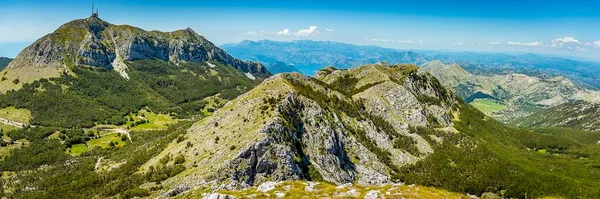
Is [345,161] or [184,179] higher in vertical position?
[184,179]

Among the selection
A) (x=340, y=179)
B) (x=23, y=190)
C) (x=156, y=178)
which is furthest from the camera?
(x=23, y=190)

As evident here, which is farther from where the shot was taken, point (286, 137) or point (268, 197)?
point (286, 137)

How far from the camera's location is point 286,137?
524 feet

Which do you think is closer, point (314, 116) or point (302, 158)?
point (302, 158)

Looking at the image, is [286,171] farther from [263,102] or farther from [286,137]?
[263,102]

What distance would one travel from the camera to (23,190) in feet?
611

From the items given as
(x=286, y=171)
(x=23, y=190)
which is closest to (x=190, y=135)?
(x=286, y=171)

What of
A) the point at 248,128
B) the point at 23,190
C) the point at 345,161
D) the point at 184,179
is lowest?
the point at 23,190

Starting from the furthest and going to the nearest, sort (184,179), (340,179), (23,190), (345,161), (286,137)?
(345,161) < (23,190) < (340,179) < (286,137) < (184,179)

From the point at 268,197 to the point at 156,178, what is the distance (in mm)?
76582

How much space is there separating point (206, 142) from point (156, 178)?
88.3ft

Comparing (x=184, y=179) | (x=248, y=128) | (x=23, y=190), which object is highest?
(x=248, y=128)

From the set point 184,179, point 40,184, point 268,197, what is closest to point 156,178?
point 184,179

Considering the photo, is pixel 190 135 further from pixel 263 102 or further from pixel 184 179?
pixel 184 179
